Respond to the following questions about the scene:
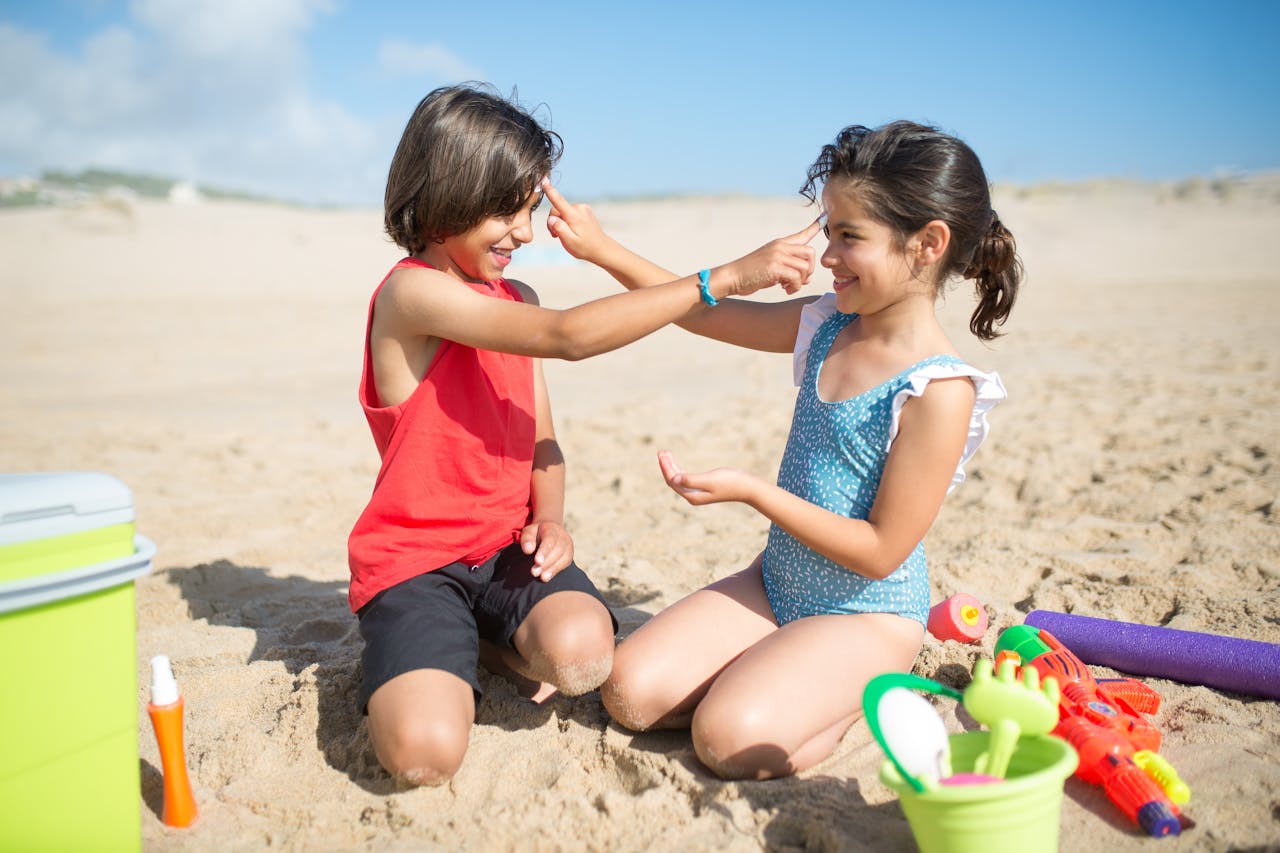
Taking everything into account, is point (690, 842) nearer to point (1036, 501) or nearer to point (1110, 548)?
point (1110, 548)

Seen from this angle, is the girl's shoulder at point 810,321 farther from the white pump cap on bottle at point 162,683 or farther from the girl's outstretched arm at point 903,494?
the white pump cap on bottle at point 162,683

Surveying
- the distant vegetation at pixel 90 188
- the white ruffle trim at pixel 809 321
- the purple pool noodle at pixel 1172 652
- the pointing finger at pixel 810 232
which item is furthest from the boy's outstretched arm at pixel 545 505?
the distant vegetation at pixel 90 188

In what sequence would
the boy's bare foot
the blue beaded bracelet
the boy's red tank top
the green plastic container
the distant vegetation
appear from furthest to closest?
the distant vegetation → the boy's bare foot → the boy's red tank top → the blue beaded bracelet → the green plastic container

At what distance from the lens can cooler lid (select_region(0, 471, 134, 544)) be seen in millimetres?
1604

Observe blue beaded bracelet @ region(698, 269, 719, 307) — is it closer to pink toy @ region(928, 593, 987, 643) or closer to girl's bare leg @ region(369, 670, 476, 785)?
pink toy @ region(928, 593, 987, 643)

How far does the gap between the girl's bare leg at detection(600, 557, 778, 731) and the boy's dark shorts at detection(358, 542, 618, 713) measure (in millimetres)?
240

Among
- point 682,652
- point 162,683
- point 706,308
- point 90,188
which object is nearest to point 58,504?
point 162,683

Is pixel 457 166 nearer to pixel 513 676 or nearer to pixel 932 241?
pixel 932 241

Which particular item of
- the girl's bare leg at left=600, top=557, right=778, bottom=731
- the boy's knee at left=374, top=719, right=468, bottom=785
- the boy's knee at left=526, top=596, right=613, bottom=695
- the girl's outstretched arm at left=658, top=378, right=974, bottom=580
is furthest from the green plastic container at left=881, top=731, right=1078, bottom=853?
the boy's knee at left=374, top=719, right=468, bottom=785

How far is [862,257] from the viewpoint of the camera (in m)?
2.30

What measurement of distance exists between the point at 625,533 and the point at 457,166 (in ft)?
6.61

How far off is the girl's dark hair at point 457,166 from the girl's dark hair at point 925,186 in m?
0.82

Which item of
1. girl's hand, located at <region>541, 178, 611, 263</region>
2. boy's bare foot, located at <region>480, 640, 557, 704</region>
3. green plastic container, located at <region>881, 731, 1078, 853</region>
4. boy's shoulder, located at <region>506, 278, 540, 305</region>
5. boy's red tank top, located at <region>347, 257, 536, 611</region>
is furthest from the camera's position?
boy's shoulder, located at <region>506, 278, 540, 305</region>

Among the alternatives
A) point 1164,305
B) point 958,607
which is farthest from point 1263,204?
point 958,607
